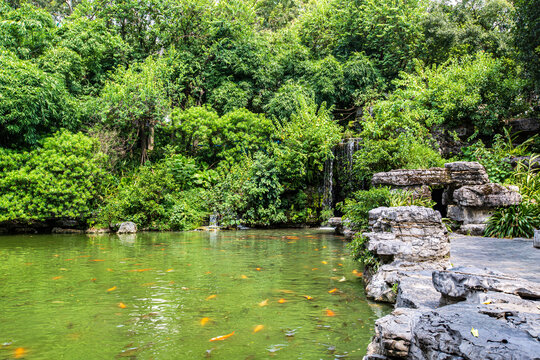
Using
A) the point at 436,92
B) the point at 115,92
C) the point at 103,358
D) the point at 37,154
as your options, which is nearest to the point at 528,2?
the point at 436,92

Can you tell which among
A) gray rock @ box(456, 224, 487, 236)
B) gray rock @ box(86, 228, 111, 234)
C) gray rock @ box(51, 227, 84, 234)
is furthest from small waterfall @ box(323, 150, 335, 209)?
gray rock @ box(51, 227, 84, 234)

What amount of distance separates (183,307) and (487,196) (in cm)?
695

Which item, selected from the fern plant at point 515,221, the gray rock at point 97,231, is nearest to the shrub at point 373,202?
the fern plant at point 515,221

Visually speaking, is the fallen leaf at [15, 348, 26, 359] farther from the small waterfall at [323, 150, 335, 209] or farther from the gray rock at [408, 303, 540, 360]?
the small waterfall at [323, 150, 335, 209]

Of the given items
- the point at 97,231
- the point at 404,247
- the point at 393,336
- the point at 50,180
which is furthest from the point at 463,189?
the point at 50,180

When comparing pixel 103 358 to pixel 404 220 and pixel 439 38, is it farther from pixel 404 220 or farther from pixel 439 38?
pixel 439 38

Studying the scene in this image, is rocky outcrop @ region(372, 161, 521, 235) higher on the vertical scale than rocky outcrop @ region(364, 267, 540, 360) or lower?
higher

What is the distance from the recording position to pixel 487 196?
7.94 meters

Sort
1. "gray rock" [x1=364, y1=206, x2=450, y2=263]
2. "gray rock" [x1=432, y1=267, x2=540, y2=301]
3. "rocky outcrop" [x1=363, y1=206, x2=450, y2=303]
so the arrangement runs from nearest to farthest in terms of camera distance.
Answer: "gray rock" [x1=432, y1=267, x2=540, y2=301], "rocky outcrop" [x1=363, y1=206, x2=450, y2=303], "gray rock" [x1=364, y1=206, x2=450, y2=263]

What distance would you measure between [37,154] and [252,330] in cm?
1324

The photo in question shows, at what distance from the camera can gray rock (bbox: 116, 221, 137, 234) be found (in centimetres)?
1345

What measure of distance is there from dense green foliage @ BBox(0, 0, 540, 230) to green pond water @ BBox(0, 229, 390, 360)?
292 cm

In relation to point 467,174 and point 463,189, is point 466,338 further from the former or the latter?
point 467,174

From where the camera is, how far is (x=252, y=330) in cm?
335
